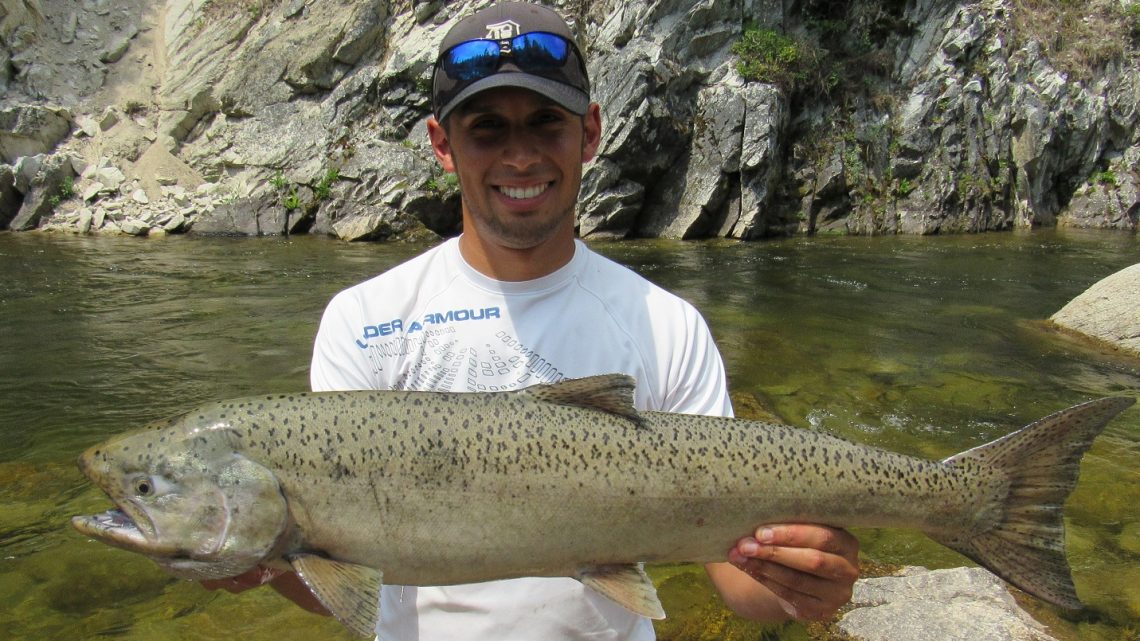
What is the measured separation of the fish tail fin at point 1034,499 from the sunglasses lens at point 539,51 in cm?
184

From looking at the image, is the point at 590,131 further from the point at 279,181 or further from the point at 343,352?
the point at 279,181

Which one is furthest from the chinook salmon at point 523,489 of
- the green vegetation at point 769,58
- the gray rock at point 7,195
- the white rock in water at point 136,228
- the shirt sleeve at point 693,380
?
the gray rock at point 7,195

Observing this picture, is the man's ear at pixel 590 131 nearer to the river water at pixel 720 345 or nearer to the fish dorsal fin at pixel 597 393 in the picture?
the fish dorsal fin at pixel 597 393

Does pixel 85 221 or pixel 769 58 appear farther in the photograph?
pixel 769 58

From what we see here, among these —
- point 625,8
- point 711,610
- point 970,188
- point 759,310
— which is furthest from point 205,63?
point 711,610

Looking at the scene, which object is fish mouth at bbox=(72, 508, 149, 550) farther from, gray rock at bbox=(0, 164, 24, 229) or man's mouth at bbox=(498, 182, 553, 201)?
gray rock at bbox=(0, 164, 24, 229)

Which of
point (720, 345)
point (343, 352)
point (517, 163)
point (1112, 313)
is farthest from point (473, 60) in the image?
point (1112, 313)

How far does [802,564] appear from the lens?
7.25ft

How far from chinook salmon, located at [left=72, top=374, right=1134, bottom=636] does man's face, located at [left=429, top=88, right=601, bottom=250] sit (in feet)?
1.87

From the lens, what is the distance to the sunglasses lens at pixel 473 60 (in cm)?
235

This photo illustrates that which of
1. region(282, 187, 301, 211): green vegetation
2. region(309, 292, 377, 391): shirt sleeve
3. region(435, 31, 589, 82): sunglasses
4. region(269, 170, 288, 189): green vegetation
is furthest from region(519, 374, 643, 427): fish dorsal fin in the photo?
region(269, 170, 288, 189): green vegetation

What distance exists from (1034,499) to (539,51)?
7.16 feet

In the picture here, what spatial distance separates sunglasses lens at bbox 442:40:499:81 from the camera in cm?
235

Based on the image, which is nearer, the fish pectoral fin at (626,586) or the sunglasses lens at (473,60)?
the fish pectoral fin at (626,586)
